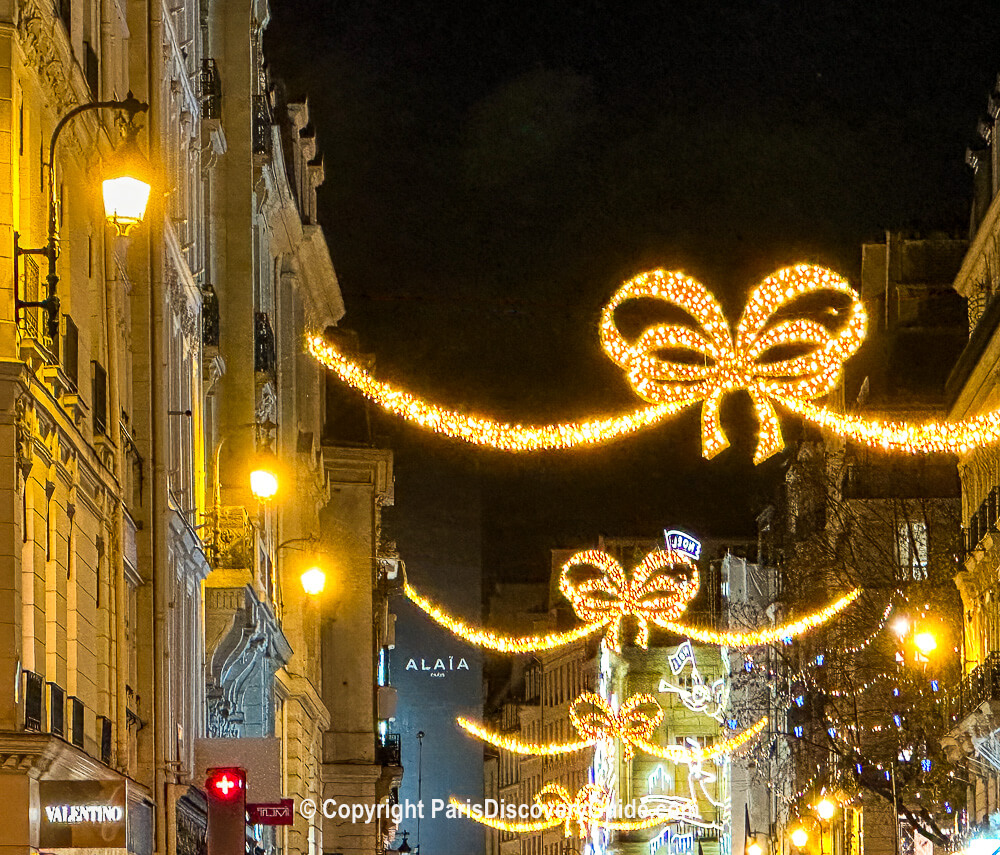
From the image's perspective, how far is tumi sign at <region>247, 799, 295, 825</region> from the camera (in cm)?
2941

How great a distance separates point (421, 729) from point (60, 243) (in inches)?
3800

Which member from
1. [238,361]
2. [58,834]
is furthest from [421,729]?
[58,834]

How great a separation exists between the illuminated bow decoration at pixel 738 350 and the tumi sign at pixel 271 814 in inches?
401

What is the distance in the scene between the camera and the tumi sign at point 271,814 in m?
29.4

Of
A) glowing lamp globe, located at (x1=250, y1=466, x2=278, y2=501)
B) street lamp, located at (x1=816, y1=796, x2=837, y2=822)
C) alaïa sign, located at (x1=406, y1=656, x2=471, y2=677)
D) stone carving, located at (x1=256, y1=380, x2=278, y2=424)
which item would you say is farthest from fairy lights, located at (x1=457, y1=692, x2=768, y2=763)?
glowing lamp globe, located at (x1=250, y1=466, x2=278, y2=501)

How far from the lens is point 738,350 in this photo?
2112 centimetres

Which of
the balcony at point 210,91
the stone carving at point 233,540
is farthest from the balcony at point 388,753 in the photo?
the balcony at point 210,91

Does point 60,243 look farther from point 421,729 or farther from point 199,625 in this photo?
point 421,729

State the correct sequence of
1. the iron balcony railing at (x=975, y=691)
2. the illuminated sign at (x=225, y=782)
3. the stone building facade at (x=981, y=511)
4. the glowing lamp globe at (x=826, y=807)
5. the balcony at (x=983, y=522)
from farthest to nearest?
the glowing lamp globe at (x=826, y=807)
the balcony at (x=983, y=522)
the stone building facade at (x=981, y=511)
the iron balcony railing at (x=975, y=691)
the illuminated sign at (x=225, y=782)

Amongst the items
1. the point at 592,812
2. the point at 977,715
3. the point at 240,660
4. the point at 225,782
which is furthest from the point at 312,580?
the point at 592,812

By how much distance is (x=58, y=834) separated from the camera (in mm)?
19375

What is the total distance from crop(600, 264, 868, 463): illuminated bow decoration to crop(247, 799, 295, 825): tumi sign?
33.4 feet

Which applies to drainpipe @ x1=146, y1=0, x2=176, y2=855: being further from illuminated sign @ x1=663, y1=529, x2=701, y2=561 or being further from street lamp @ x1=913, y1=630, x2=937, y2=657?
illuminated sign @ x1=663, y1=529, x2=701, y2=561

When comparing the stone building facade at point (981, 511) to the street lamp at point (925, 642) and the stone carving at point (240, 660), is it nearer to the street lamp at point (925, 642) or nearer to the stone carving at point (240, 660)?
the street lamp at point (925, 642)
